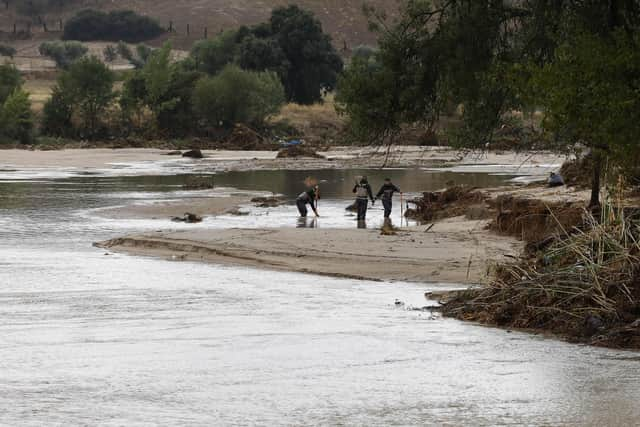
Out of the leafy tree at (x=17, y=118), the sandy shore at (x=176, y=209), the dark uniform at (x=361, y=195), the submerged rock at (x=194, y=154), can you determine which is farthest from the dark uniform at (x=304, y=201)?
the leafy tree at (x=17, y=118)

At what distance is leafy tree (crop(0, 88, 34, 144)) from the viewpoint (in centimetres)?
8391

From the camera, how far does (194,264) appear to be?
2403 centimetres

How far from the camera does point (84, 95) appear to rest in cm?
8906

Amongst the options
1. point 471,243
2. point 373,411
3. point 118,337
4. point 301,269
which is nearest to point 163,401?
point 373,411

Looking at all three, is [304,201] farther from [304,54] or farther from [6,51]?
[6,51]

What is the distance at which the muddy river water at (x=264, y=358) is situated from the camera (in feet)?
37.7

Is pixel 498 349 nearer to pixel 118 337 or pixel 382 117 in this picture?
pixel 118 337

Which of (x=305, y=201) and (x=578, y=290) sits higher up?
(x=578, y=290)

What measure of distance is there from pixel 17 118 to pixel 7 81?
29.9 feet

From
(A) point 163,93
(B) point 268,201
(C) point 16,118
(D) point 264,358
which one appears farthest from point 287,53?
(D) point 264,358

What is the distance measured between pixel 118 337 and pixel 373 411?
16.7 feet

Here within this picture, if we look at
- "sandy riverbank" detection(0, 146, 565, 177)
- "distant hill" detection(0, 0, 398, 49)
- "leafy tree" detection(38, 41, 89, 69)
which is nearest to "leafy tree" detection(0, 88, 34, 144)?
"sandy riverbank" detection(0, 146, 565, 177)

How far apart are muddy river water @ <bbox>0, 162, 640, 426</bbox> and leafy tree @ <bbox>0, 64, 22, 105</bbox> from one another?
6996cm

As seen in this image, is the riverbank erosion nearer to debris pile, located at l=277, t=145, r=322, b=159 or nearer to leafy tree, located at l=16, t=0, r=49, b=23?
debris pile, located at l=277, t=145, r=322, b=159
